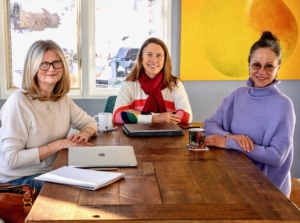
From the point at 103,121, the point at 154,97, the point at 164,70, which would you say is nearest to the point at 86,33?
the point at 164,70

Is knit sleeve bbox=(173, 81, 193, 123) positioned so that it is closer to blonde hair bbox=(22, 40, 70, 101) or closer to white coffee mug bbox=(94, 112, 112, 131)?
white coffee mug bbox=(94, 112, 112, 131)

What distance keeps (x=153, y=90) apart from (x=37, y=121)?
1.02m

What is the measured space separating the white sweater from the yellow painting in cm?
180

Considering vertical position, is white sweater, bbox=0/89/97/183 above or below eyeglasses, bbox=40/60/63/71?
below

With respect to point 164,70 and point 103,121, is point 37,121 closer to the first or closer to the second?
point 103,121

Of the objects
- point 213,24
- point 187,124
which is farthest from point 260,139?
point 213,24

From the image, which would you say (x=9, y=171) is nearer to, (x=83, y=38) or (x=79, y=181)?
(x=79, y=181)

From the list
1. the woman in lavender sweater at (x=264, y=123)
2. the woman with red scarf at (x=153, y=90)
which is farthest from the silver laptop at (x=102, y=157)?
the woman with red scarf at (x=153, y=90)

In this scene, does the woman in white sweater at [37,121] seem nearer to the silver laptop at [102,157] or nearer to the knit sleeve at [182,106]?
the silver laptop at [102,157]

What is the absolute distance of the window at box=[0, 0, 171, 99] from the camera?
3.71 metres

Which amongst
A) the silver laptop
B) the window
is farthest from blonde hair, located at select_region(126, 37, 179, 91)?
the silver laptop

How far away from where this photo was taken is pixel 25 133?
7.04 feet

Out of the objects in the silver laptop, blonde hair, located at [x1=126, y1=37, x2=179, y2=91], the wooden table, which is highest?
blonde hair, located at [x1=126, y1=37, x2=179, y2=91]

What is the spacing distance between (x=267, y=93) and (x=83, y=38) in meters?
2.04
